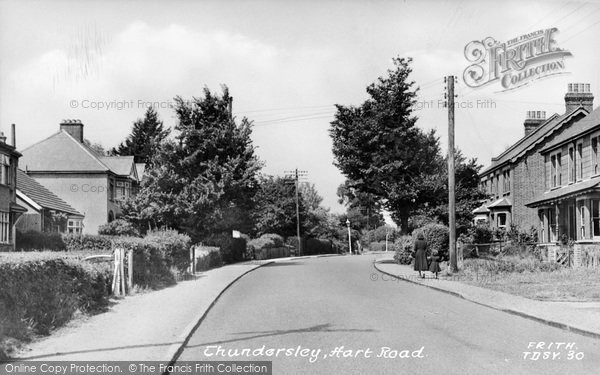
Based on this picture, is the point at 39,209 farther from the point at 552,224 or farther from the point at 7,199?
the point at 552,224

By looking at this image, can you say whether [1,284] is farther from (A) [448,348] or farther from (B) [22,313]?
(A) [448,348]

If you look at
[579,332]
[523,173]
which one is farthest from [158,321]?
[523,173]

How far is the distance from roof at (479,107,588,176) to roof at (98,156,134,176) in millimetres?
28712

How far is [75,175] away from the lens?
51.8m

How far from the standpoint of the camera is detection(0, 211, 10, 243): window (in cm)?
3359

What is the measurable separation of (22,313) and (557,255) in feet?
74.3

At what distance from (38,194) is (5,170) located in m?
8.94

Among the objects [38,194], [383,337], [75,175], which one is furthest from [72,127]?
[383,337]

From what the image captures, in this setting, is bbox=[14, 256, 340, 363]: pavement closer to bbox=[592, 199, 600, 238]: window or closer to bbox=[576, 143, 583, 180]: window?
bbox=[592, 199, 600, 238]: window

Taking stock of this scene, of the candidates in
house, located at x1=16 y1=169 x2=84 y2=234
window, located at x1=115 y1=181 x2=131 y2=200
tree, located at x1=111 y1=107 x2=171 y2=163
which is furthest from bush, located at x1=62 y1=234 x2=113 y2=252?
tree, located at x1=111 y1=107 x2=171 y2=163

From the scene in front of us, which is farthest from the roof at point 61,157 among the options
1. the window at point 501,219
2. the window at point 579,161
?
the window at point 579,161

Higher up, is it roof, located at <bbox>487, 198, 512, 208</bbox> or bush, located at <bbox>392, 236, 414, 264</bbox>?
roof, located at <bbox>487, 198, 512, 208</bbox>

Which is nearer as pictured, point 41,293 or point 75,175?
point 41,293

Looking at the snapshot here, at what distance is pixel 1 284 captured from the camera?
31.9ft
